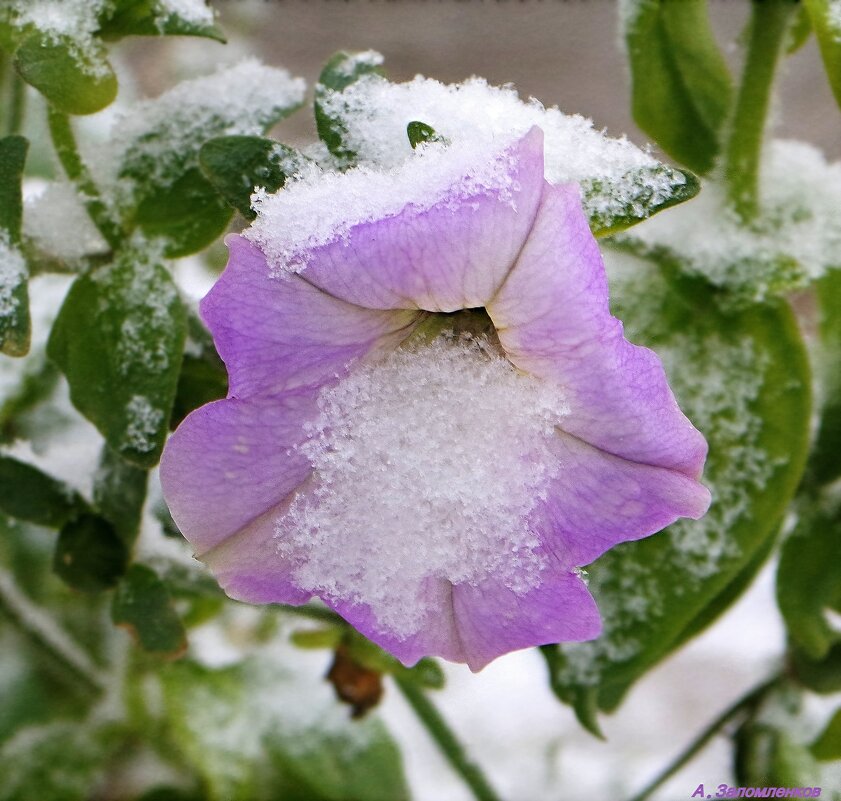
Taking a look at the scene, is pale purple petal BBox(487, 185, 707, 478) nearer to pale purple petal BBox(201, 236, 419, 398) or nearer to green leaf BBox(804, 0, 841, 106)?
pale purple petal BBox(201, 236, 419, 398)

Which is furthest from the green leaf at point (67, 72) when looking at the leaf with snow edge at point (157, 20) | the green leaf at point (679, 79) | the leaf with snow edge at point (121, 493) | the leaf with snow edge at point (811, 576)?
the leaf with snow edge at point (811, 576)

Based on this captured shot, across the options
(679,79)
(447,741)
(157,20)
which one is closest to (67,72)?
(157,20)

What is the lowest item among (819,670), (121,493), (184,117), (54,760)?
(54,760)

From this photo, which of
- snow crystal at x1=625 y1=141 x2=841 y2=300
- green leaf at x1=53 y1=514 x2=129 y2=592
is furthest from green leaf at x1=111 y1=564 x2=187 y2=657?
snow crystal at x1=625 y1=141 x2=841 y2=300

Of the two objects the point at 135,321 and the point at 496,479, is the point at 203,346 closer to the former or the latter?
the point at 135,321

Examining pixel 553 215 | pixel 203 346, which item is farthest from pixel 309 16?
pixel 553 215

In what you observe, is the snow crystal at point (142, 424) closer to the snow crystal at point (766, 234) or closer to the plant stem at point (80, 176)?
the plant stem at point (80, 176)

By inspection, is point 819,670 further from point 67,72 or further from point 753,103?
point 67,72
